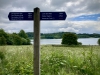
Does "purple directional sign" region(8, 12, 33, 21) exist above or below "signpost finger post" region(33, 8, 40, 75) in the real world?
above

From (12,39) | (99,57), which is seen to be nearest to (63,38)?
(12,39)

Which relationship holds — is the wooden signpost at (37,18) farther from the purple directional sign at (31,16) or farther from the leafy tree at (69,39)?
the leafy tree at (69,39)

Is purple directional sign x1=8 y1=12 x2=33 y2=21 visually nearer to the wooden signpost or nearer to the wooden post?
the wooden signpost

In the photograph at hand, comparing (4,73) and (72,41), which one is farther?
(72,41)

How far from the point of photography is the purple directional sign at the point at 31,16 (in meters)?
3.49

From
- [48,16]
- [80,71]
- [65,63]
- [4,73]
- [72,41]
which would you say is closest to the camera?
[48,16]

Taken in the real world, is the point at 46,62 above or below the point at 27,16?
below

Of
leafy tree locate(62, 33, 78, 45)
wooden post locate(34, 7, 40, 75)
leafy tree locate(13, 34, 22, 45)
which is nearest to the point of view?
wooden post locate(34, 7, 40, 75)

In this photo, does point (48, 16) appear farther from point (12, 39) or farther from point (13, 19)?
point (12, 39)

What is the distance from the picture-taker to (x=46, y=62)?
5.19 meters

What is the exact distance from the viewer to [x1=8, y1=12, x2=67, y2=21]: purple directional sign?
3.49 metres

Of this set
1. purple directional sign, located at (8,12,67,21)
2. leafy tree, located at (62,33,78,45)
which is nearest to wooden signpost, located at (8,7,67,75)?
purple directional sign, located at (8,12,67,21)

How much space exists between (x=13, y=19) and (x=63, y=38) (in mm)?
39880

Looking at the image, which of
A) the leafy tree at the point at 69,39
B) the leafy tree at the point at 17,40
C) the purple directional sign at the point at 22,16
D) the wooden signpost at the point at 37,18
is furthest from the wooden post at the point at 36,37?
the leafy tree at the point at 17,40
